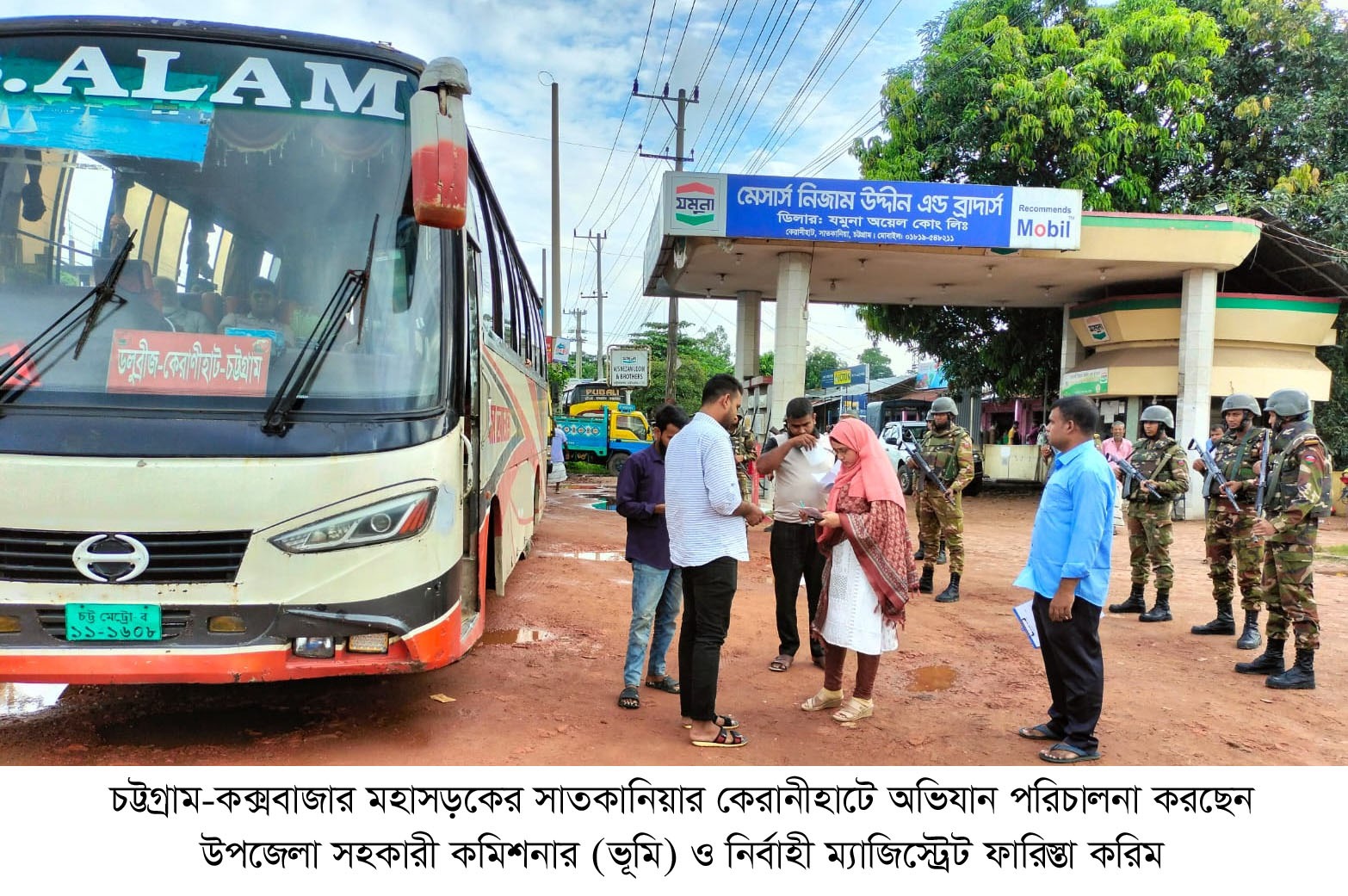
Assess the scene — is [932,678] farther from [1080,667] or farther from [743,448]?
[743,448]

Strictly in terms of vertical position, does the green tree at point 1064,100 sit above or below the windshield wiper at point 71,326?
above

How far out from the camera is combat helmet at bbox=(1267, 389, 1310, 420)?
5434mm

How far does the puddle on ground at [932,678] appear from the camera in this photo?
529cm

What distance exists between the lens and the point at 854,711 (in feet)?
14.8

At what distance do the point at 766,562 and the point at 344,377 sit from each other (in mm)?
7364

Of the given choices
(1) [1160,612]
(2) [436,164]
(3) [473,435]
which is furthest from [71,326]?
(1) [1160,612]

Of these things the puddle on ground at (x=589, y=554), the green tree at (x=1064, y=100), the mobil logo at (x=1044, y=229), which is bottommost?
the puddle on ground at (x=589, y=554)

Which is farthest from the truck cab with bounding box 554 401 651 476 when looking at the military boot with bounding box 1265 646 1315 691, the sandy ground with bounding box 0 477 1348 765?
the military boot with bounding box 1265 646 1315 691

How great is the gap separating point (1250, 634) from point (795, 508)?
3.82 metres

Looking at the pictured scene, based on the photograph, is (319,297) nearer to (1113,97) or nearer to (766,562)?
(766,562)

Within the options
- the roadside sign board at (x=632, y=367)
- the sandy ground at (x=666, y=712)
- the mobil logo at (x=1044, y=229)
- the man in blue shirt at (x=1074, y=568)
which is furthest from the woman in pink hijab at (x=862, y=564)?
the roadside sign board at (x=632, y=367)

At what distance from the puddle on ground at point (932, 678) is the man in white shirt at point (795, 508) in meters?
0.64

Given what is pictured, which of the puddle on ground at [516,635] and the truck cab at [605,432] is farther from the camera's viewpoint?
the truck cab at [605,432]

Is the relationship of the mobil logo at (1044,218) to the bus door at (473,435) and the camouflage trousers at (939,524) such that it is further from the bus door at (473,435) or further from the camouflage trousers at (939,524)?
the bus door at (473,435)
